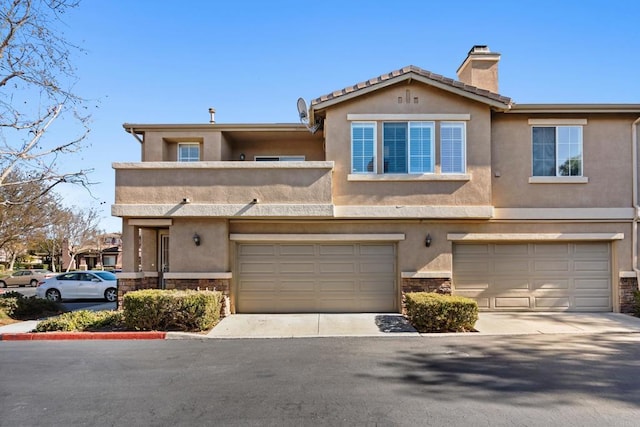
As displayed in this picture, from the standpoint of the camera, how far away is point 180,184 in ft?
39.9

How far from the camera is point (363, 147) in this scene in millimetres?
12391

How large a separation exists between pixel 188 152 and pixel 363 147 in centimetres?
597

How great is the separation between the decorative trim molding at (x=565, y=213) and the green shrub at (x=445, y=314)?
3.43 meters

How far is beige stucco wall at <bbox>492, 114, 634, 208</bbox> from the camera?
41.8ft

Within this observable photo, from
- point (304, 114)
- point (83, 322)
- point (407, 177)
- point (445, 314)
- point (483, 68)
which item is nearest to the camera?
point (445, 314)

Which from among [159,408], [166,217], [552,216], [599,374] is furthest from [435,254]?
[159,408]

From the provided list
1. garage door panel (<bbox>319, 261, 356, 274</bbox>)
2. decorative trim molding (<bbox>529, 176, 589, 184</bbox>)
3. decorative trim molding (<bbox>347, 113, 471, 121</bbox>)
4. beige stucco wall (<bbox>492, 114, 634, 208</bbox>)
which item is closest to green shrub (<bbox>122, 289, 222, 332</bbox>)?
garage door panel (<bbox>319, 261, 356, 274</bbox>)

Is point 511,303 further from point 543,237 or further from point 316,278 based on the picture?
point 316,278

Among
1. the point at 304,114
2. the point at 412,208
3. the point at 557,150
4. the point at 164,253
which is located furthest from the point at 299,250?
the point at 557,150

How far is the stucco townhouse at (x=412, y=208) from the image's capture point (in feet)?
39.8

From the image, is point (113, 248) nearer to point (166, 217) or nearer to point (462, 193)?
point (166, 217)

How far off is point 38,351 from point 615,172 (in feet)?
50.1

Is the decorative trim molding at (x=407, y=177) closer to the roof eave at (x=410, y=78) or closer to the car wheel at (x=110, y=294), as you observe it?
the roof eave at (x=410, y=78)

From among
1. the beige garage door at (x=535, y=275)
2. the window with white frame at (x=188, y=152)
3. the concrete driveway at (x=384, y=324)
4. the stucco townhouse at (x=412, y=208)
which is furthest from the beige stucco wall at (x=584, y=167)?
the window with white frame at (x=188, y=152)
